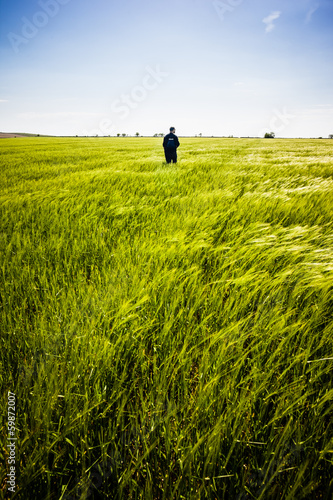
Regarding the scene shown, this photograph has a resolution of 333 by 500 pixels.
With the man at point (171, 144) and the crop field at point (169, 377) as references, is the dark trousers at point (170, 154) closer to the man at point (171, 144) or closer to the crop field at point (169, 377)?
the man at point (171, 144)

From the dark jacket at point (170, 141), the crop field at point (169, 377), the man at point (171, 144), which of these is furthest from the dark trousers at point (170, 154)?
the crop field at point (169, 377)

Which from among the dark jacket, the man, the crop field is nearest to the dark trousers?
the man

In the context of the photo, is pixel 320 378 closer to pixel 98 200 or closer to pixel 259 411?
pixel 259 411

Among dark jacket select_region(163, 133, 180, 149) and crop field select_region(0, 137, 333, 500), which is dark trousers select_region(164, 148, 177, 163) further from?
crop field select_region(0, 137, 333, 500)

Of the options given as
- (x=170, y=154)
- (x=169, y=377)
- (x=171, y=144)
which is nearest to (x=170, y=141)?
(x=171, y=144)

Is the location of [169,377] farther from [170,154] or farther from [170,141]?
[170,154]

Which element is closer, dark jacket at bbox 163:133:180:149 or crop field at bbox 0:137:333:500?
crop field at bbox 0:137:333:500

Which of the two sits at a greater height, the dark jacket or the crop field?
the dark jacket

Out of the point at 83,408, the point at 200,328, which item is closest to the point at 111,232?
the point at 200,328

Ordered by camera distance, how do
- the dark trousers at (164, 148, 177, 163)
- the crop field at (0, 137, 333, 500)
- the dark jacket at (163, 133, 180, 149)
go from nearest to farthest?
the crop field at (0, 137, 333, 500) → the dark jacket at (163, 133, 180, 149) → the dark trousers at (164, 148, 177, 163)

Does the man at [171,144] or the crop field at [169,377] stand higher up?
the man at [171,144]

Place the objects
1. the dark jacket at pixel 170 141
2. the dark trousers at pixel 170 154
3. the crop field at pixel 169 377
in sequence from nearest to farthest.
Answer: the crop field at pixel 169 377 → the dark jacket at pixel 170 141 → the dark trousers at pixel 170 154

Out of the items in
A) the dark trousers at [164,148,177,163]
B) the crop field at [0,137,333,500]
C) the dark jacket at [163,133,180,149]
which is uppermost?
the dark jacket at [163,133,180,149]

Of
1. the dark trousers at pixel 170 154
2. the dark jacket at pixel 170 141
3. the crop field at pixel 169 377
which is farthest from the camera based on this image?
the dark trousers at pixel 170 154
